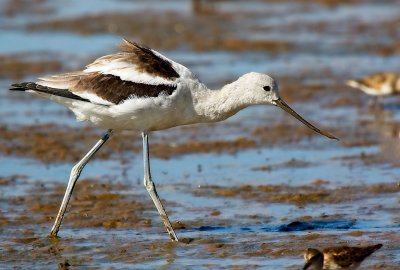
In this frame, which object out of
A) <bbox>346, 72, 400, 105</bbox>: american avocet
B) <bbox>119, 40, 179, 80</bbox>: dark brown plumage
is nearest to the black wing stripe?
<bbox>119, 40, 179, 80</bbox>: dark brown plumage

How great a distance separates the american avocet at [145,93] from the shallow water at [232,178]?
2.54 ft

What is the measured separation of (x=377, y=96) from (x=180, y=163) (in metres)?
4.23

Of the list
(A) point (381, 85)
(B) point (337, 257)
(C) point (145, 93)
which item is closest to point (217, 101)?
(C) point (145, 93)

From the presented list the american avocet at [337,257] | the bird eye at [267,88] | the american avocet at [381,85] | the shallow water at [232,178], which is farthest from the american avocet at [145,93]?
the american avocet at [381,85]

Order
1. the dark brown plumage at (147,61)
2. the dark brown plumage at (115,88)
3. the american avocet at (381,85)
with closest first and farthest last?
the dark brown plumage at (115,88), the dark brown plumage at (147,61), the american avocet at (381,85)

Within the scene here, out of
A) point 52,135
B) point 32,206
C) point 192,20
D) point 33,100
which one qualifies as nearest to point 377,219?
point 32,206

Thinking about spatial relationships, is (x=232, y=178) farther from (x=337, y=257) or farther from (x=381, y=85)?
(x=381, y=85)

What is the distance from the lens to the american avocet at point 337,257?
7.51 m

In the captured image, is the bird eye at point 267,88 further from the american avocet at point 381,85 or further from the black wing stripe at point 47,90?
the american avocet at point 381,85

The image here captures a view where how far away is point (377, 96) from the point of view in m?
15.3

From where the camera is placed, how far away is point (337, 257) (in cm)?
756

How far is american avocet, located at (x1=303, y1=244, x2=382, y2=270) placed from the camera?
751cm

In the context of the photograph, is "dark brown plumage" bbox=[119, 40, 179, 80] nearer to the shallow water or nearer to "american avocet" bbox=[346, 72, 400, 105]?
the shallow water

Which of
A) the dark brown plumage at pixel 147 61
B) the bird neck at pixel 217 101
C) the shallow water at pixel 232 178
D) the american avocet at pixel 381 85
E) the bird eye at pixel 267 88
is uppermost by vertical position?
the dark brown plumage at pixel 147 61
